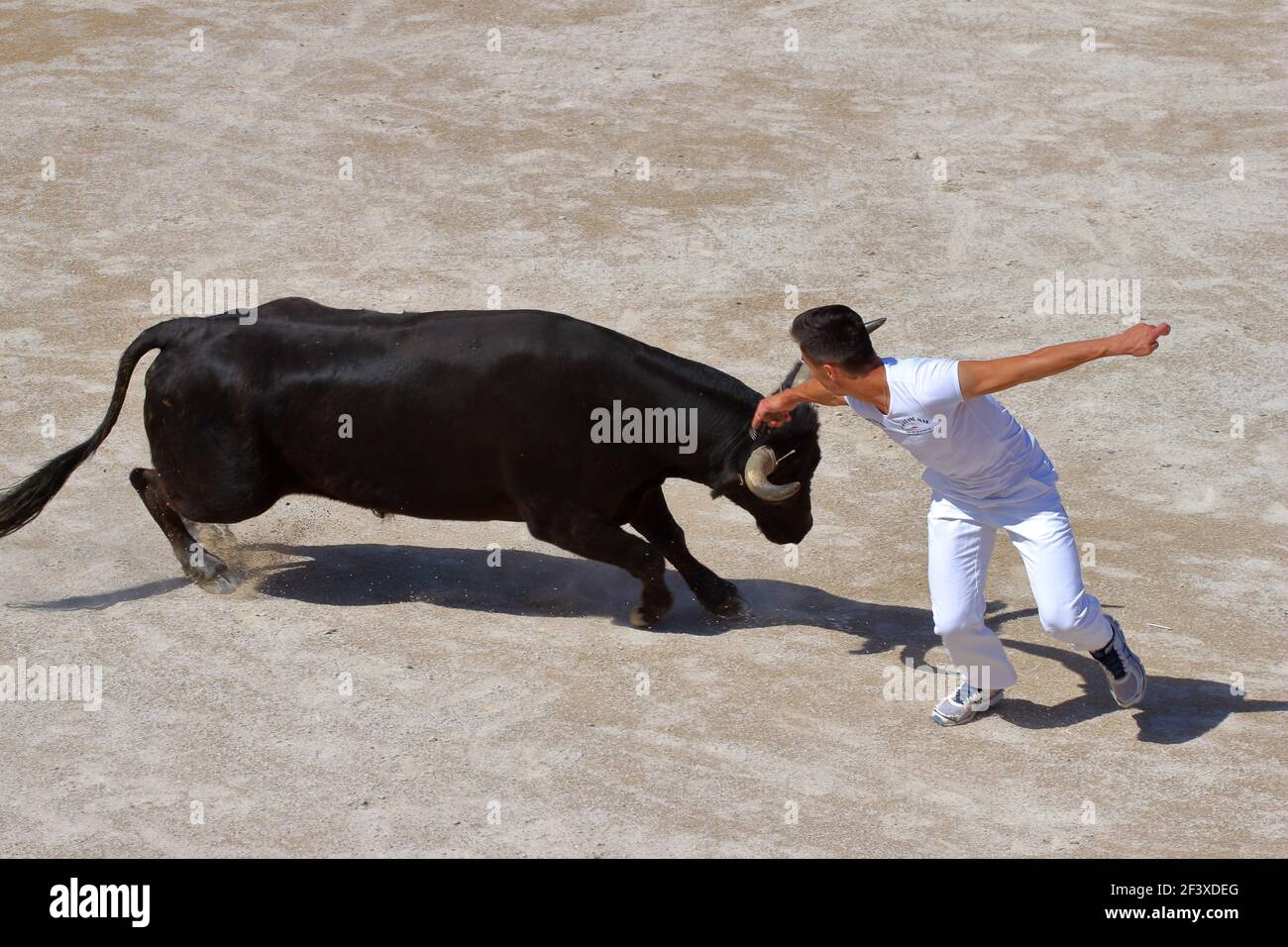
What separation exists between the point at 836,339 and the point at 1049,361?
3.18 ft

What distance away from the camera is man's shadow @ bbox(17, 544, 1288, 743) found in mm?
8758

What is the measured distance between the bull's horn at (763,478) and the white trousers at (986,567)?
99 centimetres

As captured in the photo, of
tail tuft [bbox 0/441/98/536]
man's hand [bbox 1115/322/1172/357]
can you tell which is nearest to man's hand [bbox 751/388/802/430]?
man's hand [bbox 1115/322/1172/357]

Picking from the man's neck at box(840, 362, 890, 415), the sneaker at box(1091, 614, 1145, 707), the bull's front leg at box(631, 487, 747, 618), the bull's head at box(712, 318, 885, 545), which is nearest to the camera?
the man's neck at box(840, 362, 890, 415)

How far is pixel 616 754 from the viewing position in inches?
305

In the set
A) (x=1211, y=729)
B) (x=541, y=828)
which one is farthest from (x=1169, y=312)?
(x=541, y=828)

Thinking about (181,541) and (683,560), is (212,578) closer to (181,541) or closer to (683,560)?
(181,541)

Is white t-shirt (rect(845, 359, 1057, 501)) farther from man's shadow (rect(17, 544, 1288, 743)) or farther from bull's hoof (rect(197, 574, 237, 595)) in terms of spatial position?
bull's hoof (rect(197, 574, 237, 595))

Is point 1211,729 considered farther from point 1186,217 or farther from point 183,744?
point 1186,217

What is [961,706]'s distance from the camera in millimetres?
7977

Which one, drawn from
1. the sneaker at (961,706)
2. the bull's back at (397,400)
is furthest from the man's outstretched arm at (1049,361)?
the bull's back at (397,400)

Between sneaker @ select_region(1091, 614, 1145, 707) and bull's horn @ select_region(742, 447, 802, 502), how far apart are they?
179 cm

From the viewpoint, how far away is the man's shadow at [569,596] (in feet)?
28.7

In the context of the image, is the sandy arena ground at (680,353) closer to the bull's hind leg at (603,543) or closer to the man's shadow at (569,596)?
the man's shadow at (569,596)
